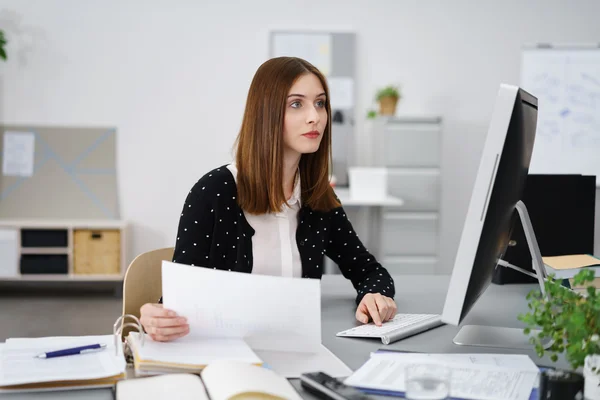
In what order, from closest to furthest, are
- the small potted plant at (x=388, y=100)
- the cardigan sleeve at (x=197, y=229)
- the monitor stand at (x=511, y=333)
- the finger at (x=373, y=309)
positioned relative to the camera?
the monitor stand at (x=511, y=333) < the finger at (x=373, y=309) < the cardigan sleeve at (x=197, y=229) < the small potted plant at (x=388, y=100)

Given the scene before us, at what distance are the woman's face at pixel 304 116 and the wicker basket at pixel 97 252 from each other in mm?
3717

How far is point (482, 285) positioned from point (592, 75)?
4.80m

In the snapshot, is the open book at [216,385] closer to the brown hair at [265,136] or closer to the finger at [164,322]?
the finger at [164,322]

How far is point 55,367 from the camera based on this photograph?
1.16m

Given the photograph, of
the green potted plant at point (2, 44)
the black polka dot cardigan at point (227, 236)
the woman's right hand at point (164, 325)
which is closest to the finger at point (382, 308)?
the black polka dot cardigan at point (227, 236)

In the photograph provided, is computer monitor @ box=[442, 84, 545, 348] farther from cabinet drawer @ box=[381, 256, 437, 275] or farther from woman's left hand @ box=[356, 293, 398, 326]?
cabinet drawer @ box=[381, 256, 437, 275]

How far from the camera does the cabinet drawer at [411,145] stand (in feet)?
16.8

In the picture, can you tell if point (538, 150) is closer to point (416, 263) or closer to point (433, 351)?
point (416, 263)

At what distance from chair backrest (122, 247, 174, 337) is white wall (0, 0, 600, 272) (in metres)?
3.77

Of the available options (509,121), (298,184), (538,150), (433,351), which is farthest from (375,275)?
(538,150)

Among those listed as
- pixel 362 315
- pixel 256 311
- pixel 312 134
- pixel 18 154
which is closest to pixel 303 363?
pixel 256 311

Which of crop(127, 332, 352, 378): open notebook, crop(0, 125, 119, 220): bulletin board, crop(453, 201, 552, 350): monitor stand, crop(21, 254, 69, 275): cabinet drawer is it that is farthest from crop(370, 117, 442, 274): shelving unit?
crop(127, 332, 352, 378): open notebook

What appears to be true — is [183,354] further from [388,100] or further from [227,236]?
[388,100]

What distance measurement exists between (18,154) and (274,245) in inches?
168
